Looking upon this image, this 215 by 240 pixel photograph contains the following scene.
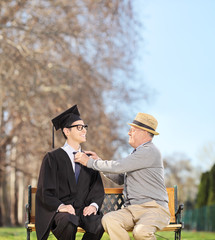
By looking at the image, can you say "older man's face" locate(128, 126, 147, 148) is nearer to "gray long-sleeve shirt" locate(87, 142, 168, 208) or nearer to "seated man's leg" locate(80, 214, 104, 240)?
"gray long-sleeve shirt" locate(87, 142, 168, 208)

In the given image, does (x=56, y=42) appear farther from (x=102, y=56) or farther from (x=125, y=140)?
(x=125, y=140)

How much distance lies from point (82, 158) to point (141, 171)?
0.65m

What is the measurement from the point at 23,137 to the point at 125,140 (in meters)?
3.47

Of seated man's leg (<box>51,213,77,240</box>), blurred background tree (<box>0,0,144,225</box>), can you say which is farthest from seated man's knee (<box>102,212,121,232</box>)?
blurred background tree (<box>0,0,144,225</box>)

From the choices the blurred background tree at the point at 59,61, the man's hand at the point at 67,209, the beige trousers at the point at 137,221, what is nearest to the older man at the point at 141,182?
the beige trousers at the point at 137,221

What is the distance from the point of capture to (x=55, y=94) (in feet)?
47.4

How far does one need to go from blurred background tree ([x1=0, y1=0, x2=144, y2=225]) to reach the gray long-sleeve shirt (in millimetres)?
8727

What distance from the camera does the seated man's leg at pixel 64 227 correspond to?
4664 mm

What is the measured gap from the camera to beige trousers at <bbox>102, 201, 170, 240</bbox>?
4711mm

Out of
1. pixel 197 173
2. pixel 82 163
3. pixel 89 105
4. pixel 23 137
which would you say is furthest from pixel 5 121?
pixel 197 173

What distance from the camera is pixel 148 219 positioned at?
15.8 ft

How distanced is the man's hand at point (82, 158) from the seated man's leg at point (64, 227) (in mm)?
601

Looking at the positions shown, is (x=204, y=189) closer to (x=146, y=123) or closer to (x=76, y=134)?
(x=146, y=123)

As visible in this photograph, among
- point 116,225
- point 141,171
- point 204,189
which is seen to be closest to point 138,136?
point 141,171
